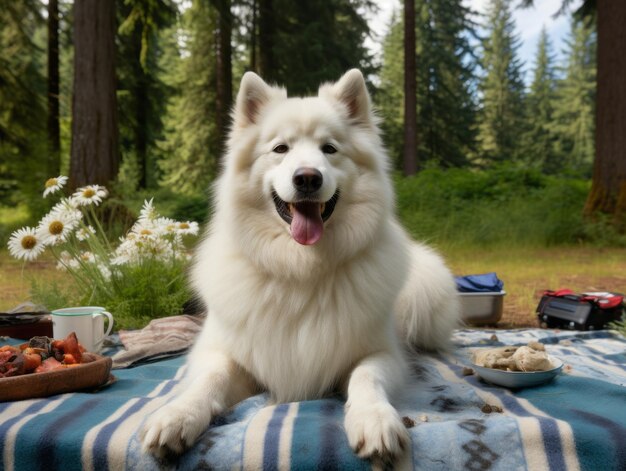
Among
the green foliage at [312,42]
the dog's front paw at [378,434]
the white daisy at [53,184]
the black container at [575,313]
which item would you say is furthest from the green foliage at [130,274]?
the green foliage at [312,42]

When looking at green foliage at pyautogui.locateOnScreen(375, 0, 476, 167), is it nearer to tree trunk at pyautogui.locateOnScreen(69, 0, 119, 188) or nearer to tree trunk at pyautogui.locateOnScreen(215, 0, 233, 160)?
tree trunk at pyautogui.locateOnScreen(215, 0, 233, 160)

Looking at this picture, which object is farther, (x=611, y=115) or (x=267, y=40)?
(x=267, y=40)

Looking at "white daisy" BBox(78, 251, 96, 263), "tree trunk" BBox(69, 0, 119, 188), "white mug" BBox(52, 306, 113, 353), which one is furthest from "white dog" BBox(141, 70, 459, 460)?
"tree trunk" BBox(69, 0, 119, 188)

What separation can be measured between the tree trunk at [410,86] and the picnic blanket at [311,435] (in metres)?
10.4

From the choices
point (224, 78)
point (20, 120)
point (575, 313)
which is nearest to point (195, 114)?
point (224, 78)

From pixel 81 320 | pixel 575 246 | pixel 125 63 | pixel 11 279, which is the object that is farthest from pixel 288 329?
pixel 125 63

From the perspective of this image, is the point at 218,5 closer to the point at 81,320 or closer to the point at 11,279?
the point at 11,279

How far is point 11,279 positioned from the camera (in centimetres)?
585

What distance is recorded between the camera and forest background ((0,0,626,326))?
25.1 feet

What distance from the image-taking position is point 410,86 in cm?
1177

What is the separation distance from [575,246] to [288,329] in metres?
7.33

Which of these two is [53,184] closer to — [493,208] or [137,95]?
[493,208]

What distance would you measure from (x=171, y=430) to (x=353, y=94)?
166 centimetres

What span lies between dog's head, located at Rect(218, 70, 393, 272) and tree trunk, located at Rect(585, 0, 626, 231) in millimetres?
7217
